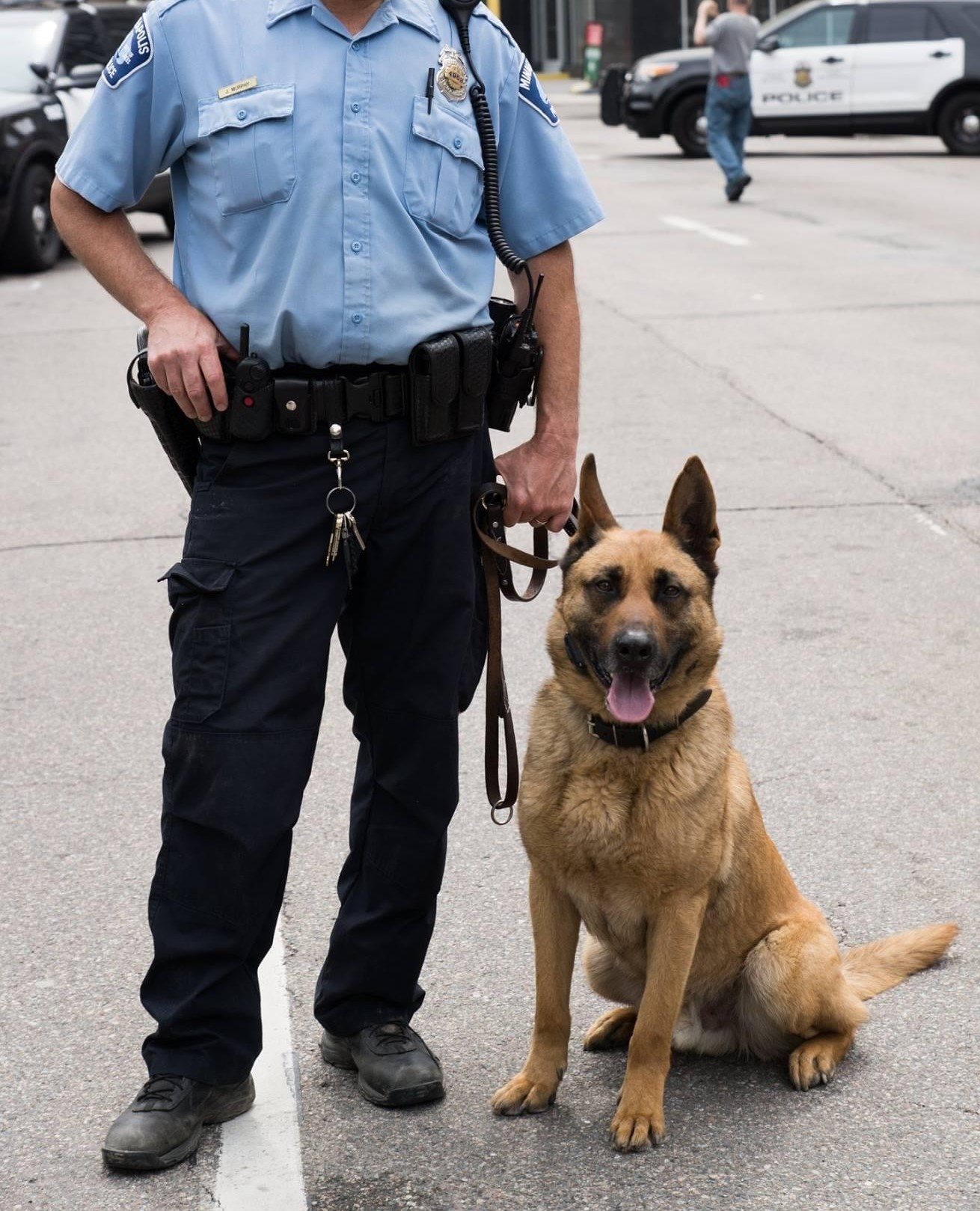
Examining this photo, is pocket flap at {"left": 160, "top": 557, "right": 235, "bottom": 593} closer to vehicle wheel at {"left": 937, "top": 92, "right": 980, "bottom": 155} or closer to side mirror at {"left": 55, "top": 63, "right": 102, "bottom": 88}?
side mirror at {"left": 55, "top": 63, "right": 102, "bottom": 88}

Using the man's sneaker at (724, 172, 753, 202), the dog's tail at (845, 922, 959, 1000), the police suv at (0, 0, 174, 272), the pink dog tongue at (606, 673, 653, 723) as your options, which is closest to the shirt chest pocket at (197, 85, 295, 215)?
the pink dog tongue at (606, 673, 653, 723)

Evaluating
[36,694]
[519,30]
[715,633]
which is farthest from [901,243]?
[519,30]

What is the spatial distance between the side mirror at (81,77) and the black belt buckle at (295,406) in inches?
484

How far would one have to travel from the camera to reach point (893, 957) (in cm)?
337

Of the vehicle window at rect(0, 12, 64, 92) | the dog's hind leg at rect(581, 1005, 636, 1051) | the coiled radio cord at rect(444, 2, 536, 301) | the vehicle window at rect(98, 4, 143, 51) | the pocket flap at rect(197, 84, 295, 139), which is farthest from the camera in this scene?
the vehicle window at rect(98, 4, 143, 51)

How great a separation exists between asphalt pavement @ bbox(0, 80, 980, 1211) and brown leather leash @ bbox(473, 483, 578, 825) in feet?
1.78

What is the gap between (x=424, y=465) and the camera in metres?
2.95

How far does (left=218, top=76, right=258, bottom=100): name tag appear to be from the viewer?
2.74 metres

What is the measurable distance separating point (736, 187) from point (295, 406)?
15.9m

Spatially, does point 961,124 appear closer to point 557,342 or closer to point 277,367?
point 557,342

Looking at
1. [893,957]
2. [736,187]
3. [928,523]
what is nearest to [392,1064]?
[893,957]

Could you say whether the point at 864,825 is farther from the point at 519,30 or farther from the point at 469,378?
the point at 519,30

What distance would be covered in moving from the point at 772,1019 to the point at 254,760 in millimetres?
1077

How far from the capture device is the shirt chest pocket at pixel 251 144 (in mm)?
2738
